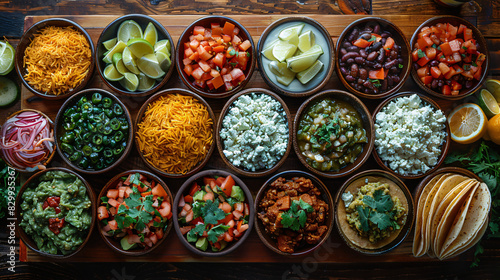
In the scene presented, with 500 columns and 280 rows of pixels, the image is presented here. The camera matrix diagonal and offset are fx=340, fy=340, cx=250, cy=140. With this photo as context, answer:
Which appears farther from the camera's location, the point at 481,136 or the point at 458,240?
the point at 481,136

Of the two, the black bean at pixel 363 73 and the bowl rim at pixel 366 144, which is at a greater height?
the black bean at pixel 363 73

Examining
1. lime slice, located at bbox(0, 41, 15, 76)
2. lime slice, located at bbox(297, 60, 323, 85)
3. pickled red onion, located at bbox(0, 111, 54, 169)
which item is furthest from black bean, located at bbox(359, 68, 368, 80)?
lime slice, located at bbox(0, 41, 15, 76)

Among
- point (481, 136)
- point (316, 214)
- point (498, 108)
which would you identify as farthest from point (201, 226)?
point (498, 108)

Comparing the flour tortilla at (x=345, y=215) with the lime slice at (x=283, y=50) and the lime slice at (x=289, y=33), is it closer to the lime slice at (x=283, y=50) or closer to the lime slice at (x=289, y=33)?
the lime slice at (x=283, y=50)

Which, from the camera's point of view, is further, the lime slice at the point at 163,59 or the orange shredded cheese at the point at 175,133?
the lime slice at the point at 163,59

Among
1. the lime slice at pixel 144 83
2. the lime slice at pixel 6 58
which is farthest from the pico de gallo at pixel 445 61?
the lime slice at pixel 6 58

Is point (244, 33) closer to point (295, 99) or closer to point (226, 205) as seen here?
point (295, 99)

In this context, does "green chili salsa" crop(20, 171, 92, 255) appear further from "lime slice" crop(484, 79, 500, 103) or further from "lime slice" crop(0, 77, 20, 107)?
"lime slice" crop(484, 79, 500, 103)

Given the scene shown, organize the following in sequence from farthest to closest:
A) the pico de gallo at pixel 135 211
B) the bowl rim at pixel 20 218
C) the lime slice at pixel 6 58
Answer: the lime slice at pixel 6 58, the bowl rim at pixel 20 218, the pico de gallo at pixel 135 211
